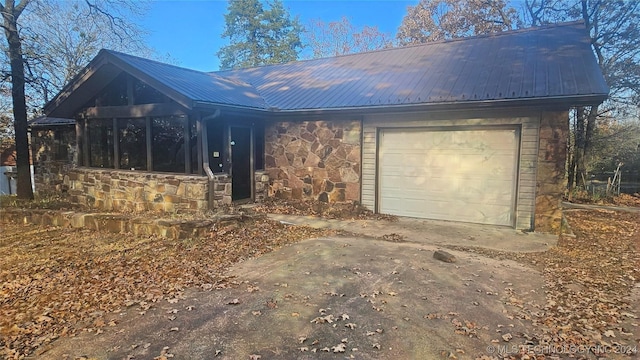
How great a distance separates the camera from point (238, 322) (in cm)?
338

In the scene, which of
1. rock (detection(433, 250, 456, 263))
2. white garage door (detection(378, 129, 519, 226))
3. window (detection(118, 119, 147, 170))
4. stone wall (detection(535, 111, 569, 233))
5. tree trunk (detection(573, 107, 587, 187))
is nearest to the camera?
rock (detection(433, 250, 456, 263))

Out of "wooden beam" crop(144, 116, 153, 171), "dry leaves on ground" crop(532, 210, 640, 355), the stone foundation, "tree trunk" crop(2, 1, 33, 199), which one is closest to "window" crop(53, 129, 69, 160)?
"tree trunk" crop(2, 1, 33, 199)

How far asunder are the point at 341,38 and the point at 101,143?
20270 mm

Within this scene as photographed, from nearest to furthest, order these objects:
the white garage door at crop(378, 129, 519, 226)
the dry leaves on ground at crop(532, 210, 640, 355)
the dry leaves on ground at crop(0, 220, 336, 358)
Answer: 1. the dry leaves on ground at crop(532, 210, 640, 355)
2. the dry leaves on ground at crop(0, 220, 336, 358)
3. the white garage door at crop(378, 129, 519, 226)

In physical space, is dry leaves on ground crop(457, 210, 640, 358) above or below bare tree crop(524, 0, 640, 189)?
below

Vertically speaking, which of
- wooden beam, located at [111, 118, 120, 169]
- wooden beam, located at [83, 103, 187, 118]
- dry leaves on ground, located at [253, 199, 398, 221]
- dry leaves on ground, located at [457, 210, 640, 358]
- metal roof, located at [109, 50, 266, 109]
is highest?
metal roof, located at [109, 50, 266, 109]

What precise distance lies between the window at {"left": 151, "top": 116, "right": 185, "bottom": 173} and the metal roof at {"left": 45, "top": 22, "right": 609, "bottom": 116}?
0.96 m

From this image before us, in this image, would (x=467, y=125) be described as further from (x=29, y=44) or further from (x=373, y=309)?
(x=29, y=44)

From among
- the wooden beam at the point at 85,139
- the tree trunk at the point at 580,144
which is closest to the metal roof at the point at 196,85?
the wooden beam at the point at 85,139

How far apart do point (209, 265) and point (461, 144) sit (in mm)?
5628

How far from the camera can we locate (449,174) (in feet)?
26.5

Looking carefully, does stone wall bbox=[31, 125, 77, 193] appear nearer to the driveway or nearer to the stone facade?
the stone facade

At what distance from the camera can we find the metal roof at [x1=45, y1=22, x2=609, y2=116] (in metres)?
7.21

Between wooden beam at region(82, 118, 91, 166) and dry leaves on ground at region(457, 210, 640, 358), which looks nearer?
dry leaves on ground at region(457, 210, 640, 358)
